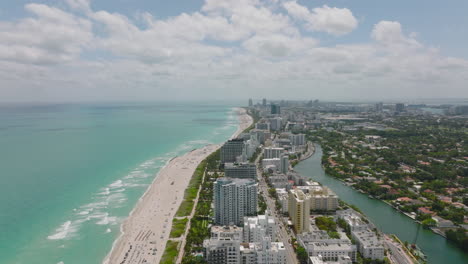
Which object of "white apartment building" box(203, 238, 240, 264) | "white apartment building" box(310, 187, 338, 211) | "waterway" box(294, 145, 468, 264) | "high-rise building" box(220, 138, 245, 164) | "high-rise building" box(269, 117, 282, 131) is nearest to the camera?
"white apartment building" box(203, 238, 240, 264)

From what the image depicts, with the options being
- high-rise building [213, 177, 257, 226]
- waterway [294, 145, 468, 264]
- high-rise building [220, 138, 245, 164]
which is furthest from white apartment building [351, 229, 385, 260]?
high-rise building [220, 138, 245, 164]

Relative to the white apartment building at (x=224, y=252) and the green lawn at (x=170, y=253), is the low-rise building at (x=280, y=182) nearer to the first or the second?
the green lawn at (x=170, y=253)

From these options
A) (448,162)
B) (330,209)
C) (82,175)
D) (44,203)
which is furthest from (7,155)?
(448,162)

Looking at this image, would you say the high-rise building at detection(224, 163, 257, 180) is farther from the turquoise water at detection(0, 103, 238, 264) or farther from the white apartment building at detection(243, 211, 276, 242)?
the white apartment building at detection(243, 211, 276, 242)

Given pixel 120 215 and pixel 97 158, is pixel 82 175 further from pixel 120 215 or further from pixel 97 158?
pixel 120 215

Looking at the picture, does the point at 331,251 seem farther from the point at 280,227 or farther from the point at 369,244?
the point at 280,227

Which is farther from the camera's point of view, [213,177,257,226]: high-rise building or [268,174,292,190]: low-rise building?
[268,174,292,190]: low-rise building

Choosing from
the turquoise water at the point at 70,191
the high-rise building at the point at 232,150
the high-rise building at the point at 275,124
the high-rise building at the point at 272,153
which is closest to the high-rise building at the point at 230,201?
the turquoise water at the point at 70,191
